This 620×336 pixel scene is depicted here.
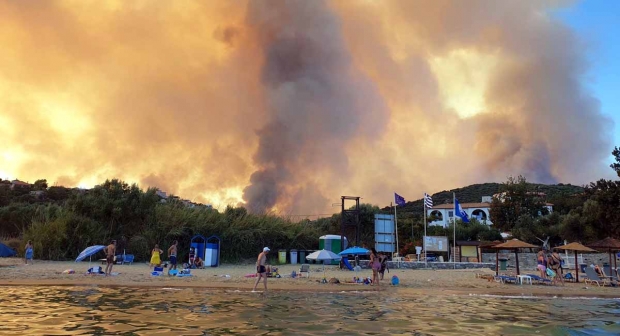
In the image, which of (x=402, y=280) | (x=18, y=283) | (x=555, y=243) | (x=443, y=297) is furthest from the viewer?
(x=555, y=243)

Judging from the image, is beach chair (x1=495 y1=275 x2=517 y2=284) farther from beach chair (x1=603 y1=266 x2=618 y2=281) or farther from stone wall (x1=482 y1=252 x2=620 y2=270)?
stone wall (x1=482 y1=252 x2=620 y2=270)

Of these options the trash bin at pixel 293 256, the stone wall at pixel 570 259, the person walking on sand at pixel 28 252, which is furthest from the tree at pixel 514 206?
the person walking on sand at pixel 28 252

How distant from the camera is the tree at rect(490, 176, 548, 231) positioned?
60781 millimetres

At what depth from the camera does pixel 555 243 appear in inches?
1959

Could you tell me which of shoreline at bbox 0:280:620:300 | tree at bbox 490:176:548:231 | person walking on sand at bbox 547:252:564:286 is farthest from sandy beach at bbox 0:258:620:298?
tree at bbox 490:176:548:231

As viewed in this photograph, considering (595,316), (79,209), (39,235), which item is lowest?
(595,316)

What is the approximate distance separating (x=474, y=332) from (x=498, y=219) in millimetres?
58059

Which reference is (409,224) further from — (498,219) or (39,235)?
(39,235)

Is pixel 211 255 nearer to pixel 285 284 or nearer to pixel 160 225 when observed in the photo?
pixel 160 225

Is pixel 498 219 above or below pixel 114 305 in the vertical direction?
above

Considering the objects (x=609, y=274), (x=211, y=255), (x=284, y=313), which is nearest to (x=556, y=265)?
(x=609, y=274)

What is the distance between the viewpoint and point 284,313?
1136 centimetres

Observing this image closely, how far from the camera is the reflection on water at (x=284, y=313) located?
9.00 metres

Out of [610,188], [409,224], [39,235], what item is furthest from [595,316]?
[409,224]
